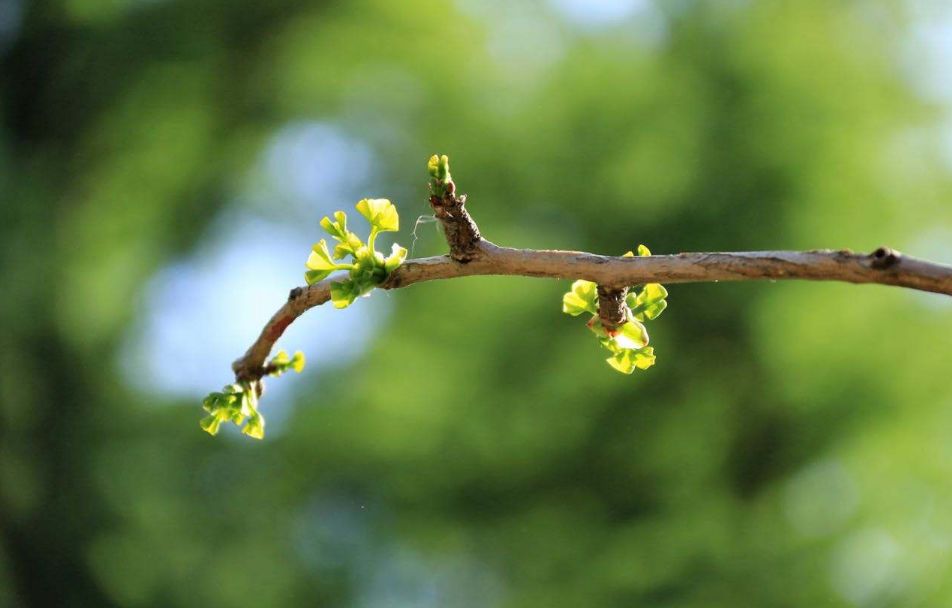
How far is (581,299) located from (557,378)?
2.57 metres

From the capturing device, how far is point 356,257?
570 millimetres

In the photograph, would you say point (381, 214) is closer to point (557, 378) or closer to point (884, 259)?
point (884, 259)

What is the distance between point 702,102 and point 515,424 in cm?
127

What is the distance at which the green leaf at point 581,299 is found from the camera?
58cm

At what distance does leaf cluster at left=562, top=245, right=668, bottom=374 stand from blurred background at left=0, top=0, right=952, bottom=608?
8.17ft

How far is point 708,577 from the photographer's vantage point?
3.00 meters

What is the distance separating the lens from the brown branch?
15.8 inches

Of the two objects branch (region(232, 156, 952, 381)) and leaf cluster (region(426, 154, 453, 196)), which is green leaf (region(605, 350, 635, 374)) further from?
leaf cluster (region(426, 154, 453, 196))

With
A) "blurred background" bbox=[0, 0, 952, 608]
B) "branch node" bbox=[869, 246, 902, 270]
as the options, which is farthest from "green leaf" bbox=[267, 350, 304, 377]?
"blurred background" bbox=[0, 0, 952, 608]

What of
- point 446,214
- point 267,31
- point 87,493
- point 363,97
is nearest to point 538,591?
point 87,493

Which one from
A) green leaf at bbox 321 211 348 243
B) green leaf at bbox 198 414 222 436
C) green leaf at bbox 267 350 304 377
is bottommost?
green leaf at bbox 198 414 222 436

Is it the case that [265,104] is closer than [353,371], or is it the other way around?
[353,371]

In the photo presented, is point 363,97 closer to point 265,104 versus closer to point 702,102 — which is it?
point 265,104

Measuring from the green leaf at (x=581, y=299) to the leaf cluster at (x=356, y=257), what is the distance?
4.0 inches
